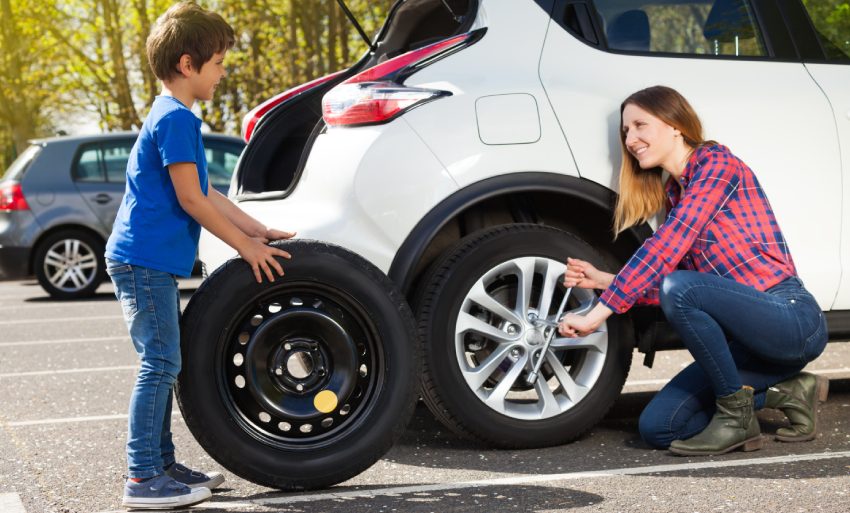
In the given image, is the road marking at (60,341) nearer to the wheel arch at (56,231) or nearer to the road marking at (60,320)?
the road marking at (60,320)

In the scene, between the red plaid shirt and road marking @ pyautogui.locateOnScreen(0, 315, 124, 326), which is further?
road marking @ pyautogui.locateOnScreen(0, 315, 124, 326)

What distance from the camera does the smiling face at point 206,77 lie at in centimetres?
377

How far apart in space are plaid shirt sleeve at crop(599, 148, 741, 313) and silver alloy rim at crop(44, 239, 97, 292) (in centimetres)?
843

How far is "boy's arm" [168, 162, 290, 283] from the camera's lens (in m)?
3.67

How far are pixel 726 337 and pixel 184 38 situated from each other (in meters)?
2.15

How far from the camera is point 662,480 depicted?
155 inches

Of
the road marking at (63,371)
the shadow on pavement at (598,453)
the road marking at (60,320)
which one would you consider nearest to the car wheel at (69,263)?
the road marking at (60,320)

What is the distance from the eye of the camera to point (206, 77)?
3.79m

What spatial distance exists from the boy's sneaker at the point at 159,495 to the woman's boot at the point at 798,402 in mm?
2079

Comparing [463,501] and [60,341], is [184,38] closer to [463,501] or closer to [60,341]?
[463,501]

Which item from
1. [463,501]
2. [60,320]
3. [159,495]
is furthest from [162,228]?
[60,320]

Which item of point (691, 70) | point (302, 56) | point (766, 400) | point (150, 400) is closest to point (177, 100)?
point (150, 400)

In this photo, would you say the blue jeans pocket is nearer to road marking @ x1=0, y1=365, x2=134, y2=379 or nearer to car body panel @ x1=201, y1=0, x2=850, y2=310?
car body panel @ x1=201, y1=0, x2=850, y2=310

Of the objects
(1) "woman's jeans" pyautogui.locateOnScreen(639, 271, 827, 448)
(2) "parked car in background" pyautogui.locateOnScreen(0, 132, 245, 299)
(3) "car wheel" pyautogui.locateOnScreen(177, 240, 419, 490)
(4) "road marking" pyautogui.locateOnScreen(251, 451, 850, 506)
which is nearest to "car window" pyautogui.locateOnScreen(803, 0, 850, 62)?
(1) "woman's jeans" pyautogui.locateOnScreen(639, 271, 827, 448)
